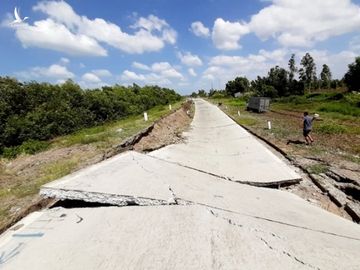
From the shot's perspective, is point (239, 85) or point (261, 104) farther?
point (239, 85)

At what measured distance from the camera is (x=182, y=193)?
580cm

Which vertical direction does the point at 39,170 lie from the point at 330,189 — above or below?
above

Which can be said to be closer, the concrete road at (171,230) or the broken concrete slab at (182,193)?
the concrete road at (171,230)

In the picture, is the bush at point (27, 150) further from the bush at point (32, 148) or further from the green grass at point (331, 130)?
the green grass at point (331, 130)

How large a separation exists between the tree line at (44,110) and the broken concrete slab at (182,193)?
48.4ft

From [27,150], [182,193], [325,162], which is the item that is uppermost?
[182,193]

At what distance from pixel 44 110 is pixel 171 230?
22541 millimetres

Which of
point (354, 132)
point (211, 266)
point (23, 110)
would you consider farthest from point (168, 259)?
point (23, 110)

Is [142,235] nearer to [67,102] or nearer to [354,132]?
[354,132]

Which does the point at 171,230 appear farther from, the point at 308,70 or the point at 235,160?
the point at 308,70

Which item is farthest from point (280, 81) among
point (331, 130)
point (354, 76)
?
point (331, 130)

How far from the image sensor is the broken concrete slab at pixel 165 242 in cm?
354

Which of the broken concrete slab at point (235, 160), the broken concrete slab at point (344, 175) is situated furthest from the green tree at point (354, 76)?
the broken concrete slab at point (344, 175)

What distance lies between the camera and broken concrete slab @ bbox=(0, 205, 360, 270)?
354 centimetres
